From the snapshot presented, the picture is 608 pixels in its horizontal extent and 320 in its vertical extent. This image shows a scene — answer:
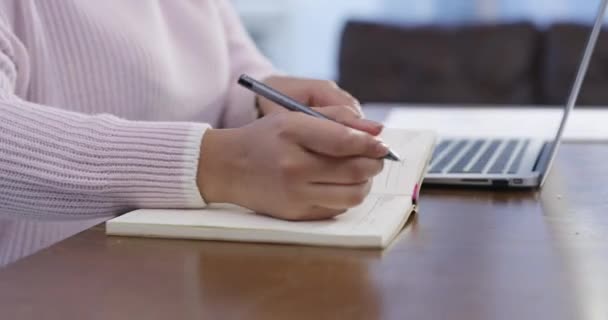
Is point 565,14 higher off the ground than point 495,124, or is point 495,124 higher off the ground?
point 495,124

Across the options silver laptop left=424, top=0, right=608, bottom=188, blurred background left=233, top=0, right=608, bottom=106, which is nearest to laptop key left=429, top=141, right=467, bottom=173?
silver laptop left=424, top=0, right=608, bottom=188

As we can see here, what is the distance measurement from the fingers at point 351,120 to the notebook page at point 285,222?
64 mm

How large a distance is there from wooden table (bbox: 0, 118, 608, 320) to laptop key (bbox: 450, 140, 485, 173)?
182mm

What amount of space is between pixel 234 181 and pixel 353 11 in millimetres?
2521

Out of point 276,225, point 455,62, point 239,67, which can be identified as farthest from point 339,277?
point 455,62

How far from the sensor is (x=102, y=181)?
28.1 inches

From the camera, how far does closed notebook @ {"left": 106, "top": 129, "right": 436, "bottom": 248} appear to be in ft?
2.06

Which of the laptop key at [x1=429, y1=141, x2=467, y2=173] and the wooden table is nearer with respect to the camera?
the wooden table

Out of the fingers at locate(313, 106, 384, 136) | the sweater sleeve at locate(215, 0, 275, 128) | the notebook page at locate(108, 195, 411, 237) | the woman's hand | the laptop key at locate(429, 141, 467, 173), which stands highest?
the fingers at locate(313, 106, 384, 136)

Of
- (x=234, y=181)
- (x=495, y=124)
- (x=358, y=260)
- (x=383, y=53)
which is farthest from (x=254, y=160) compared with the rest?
(x=383, y=53)

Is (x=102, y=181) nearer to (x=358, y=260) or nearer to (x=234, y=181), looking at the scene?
(x=234, y=181)

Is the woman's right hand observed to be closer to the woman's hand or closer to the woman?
the woman

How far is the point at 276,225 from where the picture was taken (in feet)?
2.14

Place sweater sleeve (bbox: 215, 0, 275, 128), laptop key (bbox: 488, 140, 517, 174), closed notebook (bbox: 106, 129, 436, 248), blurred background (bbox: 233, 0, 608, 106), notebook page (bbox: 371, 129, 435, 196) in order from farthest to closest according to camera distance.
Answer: blurred background (bbox: 233, 0, 608, 106) → sweater sleeve (bbox: 215, 0, 275, 128) → laptop key (bbox: 488, 140, 517, 174) → notebook page (bbox: 371, 129, 435, 196) → closed notebook (bbox: 106, 129, 436, 248)
